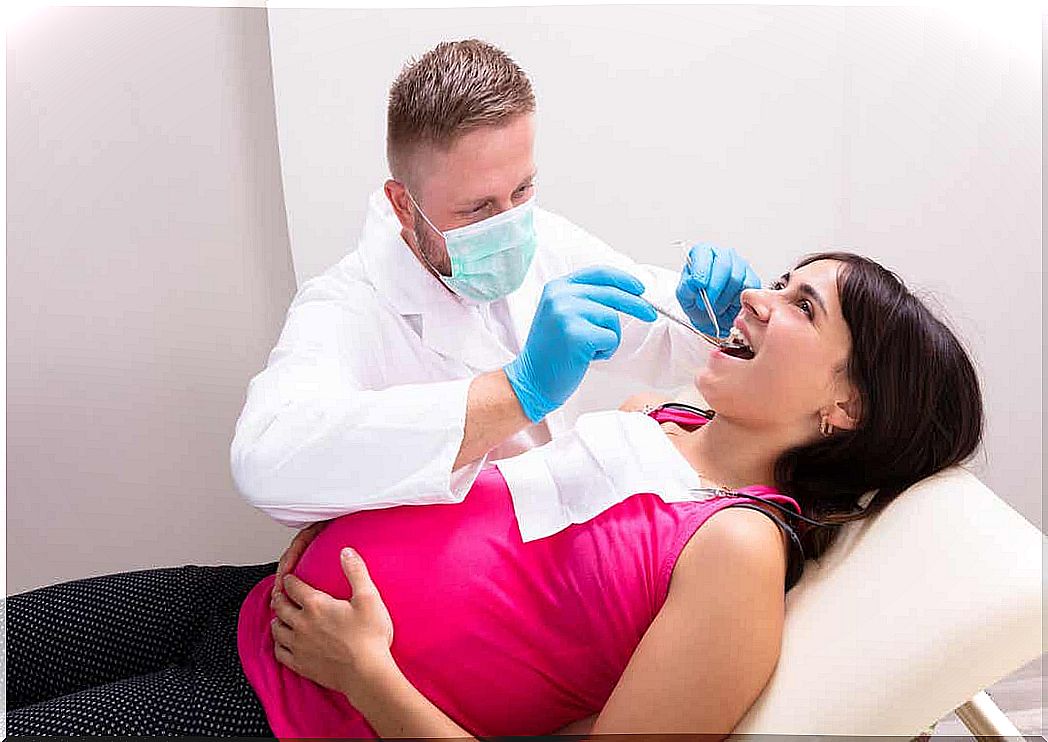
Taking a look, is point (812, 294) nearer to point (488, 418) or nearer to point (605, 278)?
point (605, 278)

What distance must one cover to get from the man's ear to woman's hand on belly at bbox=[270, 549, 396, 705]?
1.81ft

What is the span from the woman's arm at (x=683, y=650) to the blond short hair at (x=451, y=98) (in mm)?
642

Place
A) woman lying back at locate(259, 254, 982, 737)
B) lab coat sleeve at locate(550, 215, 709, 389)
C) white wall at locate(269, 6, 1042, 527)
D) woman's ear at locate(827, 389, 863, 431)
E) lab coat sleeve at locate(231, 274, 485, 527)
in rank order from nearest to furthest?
woman lying back at locate(259, 254, 982, 737)
lab coat sleeve at locate(231, 274, 485, 527)
woman's ear at locate(827, 389, 863, 431)
lab coat sleeve at locate(550, 215, 709, 389)
white wall at locate(269, 6, 1042, 527)

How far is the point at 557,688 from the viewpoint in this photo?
4.94 ft

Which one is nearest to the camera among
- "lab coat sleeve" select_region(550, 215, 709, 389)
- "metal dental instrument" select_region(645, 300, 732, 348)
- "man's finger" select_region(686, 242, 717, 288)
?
"metal dental instrument" select_region(645, 300, 732, 348)

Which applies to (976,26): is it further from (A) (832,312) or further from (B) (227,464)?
(B) (227,464)

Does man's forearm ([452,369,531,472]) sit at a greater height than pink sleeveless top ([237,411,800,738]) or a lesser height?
greater

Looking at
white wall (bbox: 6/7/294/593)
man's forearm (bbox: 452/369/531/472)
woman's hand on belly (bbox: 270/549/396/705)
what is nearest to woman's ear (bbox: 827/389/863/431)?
man's forearm (bbox: 452/369/531/472)

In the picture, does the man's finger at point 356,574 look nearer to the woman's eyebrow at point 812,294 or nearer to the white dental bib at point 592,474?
the white dental bib at point 592,474

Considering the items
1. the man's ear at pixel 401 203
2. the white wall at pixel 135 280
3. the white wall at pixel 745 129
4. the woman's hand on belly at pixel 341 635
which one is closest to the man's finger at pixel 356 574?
the woman's hand on belly at pixel 341 635

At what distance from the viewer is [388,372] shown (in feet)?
5.91

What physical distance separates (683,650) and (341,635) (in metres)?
0.41

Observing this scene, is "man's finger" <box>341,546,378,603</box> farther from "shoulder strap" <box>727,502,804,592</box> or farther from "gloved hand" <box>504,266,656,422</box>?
"shoulder strap" <box>727,502,804,592</box>

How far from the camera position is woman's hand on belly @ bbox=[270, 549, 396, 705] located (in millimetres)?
1414
